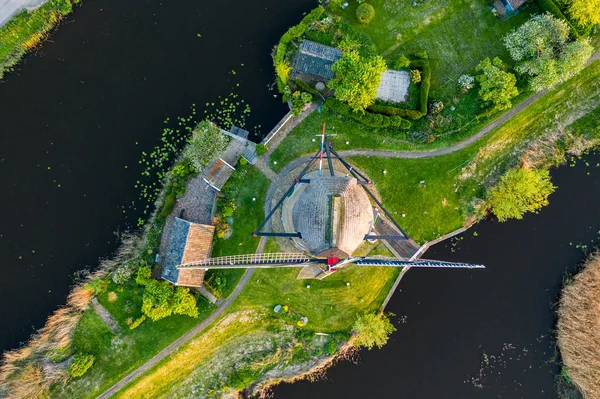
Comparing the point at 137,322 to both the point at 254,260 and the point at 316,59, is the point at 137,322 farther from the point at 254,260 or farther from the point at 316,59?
the point at 316,59

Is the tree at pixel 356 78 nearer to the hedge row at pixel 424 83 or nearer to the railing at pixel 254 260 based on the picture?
the hedge row at pixel 424 83

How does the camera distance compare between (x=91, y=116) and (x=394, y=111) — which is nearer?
(x=394, y=111)

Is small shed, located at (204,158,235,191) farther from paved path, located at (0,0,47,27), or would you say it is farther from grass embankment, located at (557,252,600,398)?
grass embankment, located at (557,252,600,398)

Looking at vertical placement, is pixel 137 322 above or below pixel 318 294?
above

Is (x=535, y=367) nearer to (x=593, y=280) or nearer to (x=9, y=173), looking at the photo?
(x=593, y=280)

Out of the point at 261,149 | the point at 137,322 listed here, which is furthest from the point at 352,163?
the point at 137,322

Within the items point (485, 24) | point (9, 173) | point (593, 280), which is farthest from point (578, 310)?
point (9, 173)
